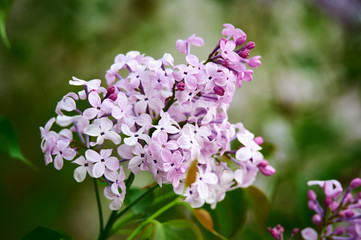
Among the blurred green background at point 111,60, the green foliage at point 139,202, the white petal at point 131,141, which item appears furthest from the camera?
the blurred green background at point 111,60

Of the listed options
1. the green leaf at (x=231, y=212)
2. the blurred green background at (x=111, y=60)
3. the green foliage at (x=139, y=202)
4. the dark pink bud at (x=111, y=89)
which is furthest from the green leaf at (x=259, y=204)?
the blurred green background at (x=111, y=60)

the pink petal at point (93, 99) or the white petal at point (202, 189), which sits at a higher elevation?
the pink petal at point (93, 99)

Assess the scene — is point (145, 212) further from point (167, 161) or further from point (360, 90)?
point (360, 90)

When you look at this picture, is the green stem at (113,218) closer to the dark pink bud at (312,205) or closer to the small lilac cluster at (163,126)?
the small lilac cluster at (163,126)

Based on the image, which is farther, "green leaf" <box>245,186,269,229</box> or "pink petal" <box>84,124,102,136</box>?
"green leaf" <box>245,186,269,229</box>

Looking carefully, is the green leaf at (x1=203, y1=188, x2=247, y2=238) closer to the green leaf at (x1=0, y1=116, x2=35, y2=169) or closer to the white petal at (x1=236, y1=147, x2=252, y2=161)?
the white petal at (x1=236, y1=147, x2=252, y2=161)

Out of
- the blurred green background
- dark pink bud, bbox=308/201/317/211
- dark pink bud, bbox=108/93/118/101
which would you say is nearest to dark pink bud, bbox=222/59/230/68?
dark pink bud, bbox=108/93/118/101
